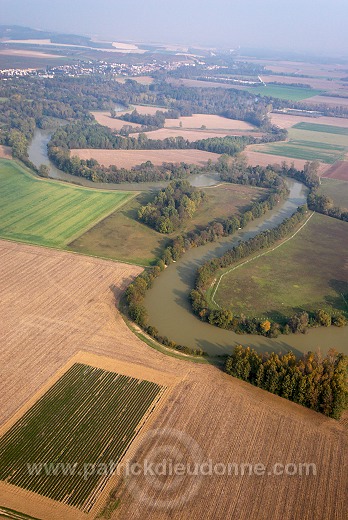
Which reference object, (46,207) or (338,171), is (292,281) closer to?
(46,207)

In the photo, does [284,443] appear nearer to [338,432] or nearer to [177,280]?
[338,432]

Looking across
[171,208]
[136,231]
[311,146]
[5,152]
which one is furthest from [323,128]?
[136,231]

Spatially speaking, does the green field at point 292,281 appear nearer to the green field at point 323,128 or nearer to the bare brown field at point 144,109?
the green field at point 323,128

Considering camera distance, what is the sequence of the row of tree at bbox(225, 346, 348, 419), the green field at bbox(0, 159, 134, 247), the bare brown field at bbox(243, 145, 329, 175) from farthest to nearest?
the bare brown field at bbox(243, 145, 329, 175), the green field at bbox(0, 159, 134, 247), the row of tree at bbox(225, 346, 348, 419)

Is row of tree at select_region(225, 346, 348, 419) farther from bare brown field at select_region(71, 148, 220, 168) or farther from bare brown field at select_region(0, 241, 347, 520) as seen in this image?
bare brown field at select_region(71, 148, 220, 168)

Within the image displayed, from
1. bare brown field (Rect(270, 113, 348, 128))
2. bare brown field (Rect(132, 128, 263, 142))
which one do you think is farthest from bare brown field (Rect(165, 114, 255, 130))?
bare brown field (Rect(270, 113, 348, 128))

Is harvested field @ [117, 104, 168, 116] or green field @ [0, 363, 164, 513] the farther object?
harvested field @ [117, 104, 168, 116]
